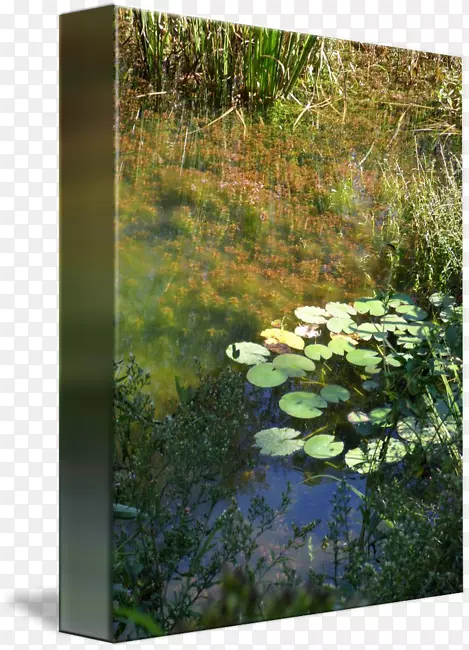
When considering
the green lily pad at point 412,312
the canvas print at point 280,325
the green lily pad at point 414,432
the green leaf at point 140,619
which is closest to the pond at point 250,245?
the canvas print at point 280,325

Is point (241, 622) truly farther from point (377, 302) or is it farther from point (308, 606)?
point (377, 302)

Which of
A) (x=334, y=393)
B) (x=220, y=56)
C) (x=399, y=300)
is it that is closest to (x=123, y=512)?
(x=334, y=393)

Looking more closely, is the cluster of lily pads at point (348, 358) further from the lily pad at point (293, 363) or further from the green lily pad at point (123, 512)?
the green lily pad at point (123, 512)

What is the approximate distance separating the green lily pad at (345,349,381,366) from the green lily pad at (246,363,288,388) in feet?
1.48

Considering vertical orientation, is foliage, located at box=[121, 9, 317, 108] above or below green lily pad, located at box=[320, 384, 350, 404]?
above

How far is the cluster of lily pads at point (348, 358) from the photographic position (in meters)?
5.61

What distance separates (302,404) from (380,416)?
52 centimetres

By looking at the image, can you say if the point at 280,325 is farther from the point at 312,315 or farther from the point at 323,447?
the point at 323,447

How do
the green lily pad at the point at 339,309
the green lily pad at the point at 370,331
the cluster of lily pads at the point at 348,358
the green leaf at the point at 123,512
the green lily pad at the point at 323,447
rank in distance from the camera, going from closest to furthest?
the green leaf at the point at 123,512
the cluster of lily pads at the point at 348,358
the green lily pad at the point at 323,447
the green lily pad at the point at 339,309
the green lily pad at the point at 370,331

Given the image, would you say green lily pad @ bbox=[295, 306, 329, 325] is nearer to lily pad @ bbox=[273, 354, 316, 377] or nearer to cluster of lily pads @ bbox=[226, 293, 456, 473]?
cluster of lily pads @ bbox=[226, 293, 456, 473]

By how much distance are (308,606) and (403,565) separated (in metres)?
0.62

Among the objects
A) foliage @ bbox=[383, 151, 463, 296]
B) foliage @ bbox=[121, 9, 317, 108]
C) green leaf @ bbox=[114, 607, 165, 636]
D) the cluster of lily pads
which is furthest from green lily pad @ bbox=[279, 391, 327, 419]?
foliage @ bbox=[121, 9, 317, 108]

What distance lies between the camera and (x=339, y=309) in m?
5.88

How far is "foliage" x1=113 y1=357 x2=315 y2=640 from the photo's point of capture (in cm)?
514
